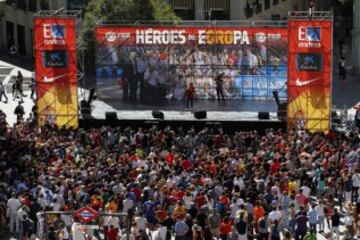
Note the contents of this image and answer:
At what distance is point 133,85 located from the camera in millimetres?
54312

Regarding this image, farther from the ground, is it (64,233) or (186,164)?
(186,164)

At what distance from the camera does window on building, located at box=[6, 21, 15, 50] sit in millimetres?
77375

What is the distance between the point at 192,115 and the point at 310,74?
652 cm

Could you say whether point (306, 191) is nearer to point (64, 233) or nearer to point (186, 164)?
point (186, 164)

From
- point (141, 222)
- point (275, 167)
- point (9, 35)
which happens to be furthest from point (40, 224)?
point (9, 35)

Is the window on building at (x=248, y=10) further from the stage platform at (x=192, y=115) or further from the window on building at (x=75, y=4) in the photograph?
the stage platform at (x=192, y=115)

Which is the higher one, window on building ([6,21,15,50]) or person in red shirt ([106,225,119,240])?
window on building ([6,21,15,50])

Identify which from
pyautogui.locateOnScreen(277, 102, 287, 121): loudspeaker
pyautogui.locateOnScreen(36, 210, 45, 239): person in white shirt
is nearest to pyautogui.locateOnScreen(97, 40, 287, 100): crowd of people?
pyautogui.locateOnScreen(277, 102, 287, 121): loudspeaker

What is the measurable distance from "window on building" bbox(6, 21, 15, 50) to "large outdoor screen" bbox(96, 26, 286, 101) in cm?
2424

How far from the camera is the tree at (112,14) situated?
5700cm

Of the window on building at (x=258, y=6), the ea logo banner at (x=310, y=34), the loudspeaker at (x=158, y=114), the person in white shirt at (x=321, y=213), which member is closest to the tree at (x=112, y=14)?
the loudspeaker at (x=158, y=114)

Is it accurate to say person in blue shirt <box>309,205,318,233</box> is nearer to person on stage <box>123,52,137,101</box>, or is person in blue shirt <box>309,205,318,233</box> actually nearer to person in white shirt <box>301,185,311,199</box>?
person in white shirt <box>301,185,311,199</box>

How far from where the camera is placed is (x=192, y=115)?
174 ft

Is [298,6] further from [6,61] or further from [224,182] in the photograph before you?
[224,182]
